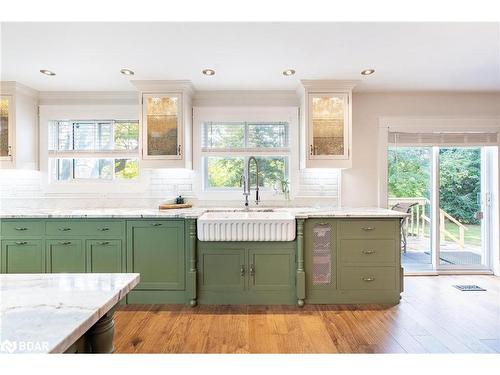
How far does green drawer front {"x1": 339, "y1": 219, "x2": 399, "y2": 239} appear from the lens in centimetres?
299

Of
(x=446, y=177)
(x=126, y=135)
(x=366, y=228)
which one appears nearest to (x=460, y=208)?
(x=446, y=177)

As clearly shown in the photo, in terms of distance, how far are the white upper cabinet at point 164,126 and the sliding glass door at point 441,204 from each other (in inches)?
110

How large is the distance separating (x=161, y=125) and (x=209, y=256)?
1630mm

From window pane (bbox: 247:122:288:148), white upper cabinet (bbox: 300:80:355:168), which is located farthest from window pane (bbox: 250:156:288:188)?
white upper cabinet (bbox: 300:80:355:168)

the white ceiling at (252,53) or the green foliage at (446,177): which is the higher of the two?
the white ceiling at (252,53)

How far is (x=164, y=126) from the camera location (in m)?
3.38

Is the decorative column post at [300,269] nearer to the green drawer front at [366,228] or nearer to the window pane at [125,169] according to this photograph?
the green drawer front at [366,228]

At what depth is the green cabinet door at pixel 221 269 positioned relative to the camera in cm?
296

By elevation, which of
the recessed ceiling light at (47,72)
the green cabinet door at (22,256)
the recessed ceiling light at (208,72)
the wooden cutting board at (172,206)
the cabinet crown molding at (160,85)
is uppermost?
the recessed ceiling light at (208,72)

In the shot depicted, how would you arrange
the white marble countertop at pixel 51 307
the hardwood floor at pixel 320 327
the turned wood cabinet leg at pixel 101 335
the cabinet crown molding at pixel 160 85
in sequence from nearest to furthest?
the white marble countertop at pixel 51 307
the turned wood cabinet leg at pixel 101 335
the hardwood floor at pixel 320 327
the cabinet crown molding at pixel 160 85

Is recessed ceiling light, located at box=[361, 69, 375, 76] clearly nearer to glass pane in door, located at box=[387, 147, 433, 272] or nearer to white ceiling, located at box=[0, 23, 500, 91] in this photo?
white ceiling, located at box=[0, 23, 500, 91]

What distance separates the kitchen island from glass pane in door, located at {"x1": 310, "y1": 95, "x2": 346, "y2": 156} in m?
0.83

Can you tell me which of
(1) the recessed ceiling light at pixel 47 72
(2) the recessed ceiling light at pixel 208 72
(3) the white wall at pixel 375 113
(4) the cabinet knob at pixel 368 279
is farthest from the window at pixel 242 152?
(1) the recessed ceiling light at pixel 47 72
